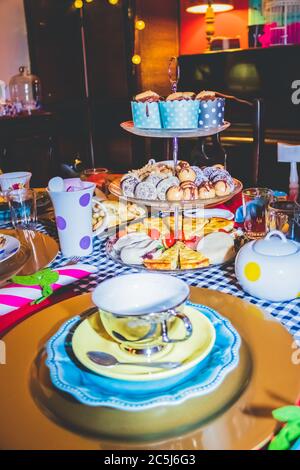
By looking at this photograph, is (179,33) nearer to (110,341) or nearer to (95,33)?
(95,33)

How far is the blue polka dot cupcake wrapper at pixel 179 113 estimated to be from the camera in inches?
43.2

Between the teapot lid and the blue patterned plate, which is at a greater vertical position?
the teapot lid

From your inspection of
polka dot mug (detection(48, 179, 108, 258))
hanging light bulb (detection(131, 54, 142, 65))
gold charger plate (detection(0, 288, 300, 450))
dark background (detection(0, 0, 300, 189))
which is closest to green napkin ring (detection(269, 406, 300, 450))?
gold charger plate (detection(0, 288, 300, 450))

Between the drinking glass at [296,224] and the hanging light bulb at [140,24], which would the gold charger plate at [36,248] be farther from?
the hanging light bulb at [140,24]

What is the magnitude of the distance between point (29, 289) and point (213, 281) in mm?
368

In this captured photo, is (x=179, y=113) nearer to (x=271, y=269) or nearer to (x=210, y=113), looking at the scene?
(x=210, y=113)

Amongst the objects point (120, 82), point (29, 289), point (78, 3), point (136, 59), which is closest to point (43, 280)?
point (29, 289)

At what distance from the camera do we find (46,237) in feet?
3.96

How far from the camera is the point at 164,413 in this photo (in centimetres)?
53

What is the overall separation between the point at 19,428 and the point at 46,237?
74cm

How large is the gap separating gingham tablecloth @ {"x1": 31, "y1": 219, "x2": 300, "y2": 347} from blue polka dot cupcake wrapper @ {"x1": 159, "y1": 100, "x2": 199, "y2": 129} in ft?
1.14

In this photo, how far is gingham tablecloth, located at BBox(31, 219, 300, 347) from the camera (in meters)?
0.80

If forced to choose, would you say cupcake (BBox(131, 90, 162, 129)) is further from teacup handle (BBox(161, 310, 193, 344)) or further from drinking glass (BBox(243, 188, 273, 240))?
teacup handle (BBox(161, 310, 193, 344))
